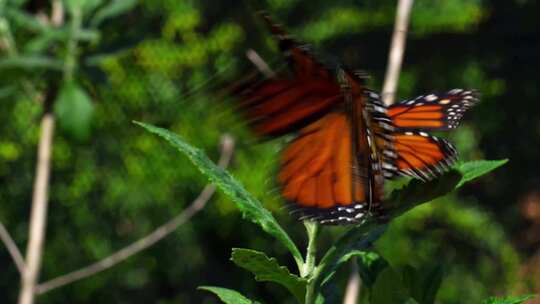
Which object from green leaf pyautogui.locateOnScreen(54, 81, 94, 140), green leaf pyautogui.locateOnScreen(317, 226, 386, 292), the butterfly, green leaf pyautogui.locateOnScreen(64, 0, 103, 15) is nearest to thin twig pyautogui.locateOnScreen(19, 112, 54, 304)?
green leaf pyautogui.locateOnScreen(54, 81, 94, 140)

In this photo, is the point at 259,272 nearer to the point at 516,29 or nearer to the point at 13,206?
the point at 13,206

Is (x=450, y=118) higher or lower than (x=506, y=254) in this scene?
higher

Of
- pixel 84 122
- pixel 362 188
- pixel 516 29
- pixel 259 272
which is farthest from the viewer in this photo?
pixel 516 29

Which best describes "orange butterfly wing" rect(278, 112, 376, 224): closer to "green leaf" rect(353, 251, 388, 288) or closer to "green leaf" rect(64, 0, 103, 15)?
"green leaf" rect(353, 251, 388, 288)

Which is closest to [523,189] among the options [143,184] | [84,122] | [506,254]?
[506,254]

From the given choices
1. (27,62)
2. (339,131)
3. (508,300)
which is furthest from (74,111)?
(508,300)

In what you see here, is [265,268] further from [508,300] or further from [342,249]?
[508,300]
